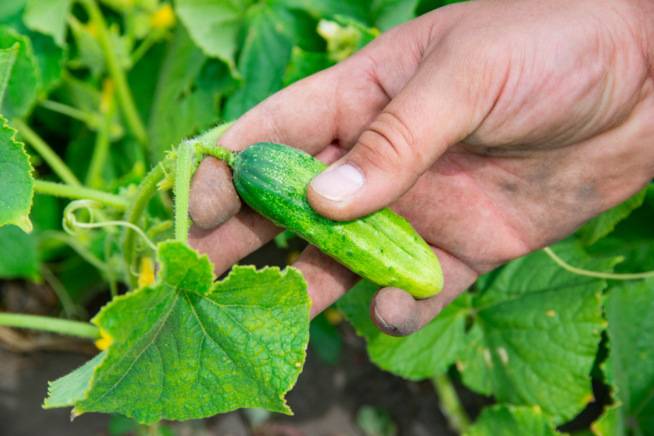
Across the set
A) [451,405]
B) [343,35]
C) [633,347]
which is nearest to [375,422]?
[451,405]

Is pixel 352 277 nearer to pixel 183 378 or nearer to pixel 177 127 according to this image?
pixel 183 378

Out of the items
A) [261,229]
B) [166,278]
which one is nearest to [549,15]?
[261,229]

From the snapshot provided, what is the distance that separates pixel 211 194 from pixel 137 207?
0.29 meters

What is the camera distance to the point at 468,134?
180 cm

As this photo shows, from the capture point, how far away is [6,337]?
3.47 meters

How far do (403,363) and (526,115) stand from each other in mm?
1418

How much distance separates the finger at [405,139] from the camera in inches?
62.9

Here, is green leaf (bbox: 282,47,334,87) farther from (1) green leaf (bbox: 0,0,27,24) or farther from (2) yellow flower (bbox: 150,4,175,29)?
(1) green leaf (bbox: 0,0,27,24)

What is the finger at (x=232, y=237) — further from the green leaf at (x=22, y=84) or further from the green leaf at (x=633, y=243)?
the green leaf at (x=633, y=243)

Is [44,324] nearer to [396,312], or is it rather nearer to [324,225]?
[324,225]

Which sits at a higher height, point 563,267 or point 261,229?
point 261,229

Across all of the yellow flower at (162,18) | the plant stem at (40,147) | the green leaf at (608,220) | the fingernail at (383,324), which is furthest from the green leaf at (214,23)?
the green leaf at (608,220)

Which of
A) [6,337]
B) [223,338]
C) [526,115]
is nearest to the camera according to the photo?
[223,338]

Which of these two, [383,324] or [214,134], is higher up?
[214,134]
